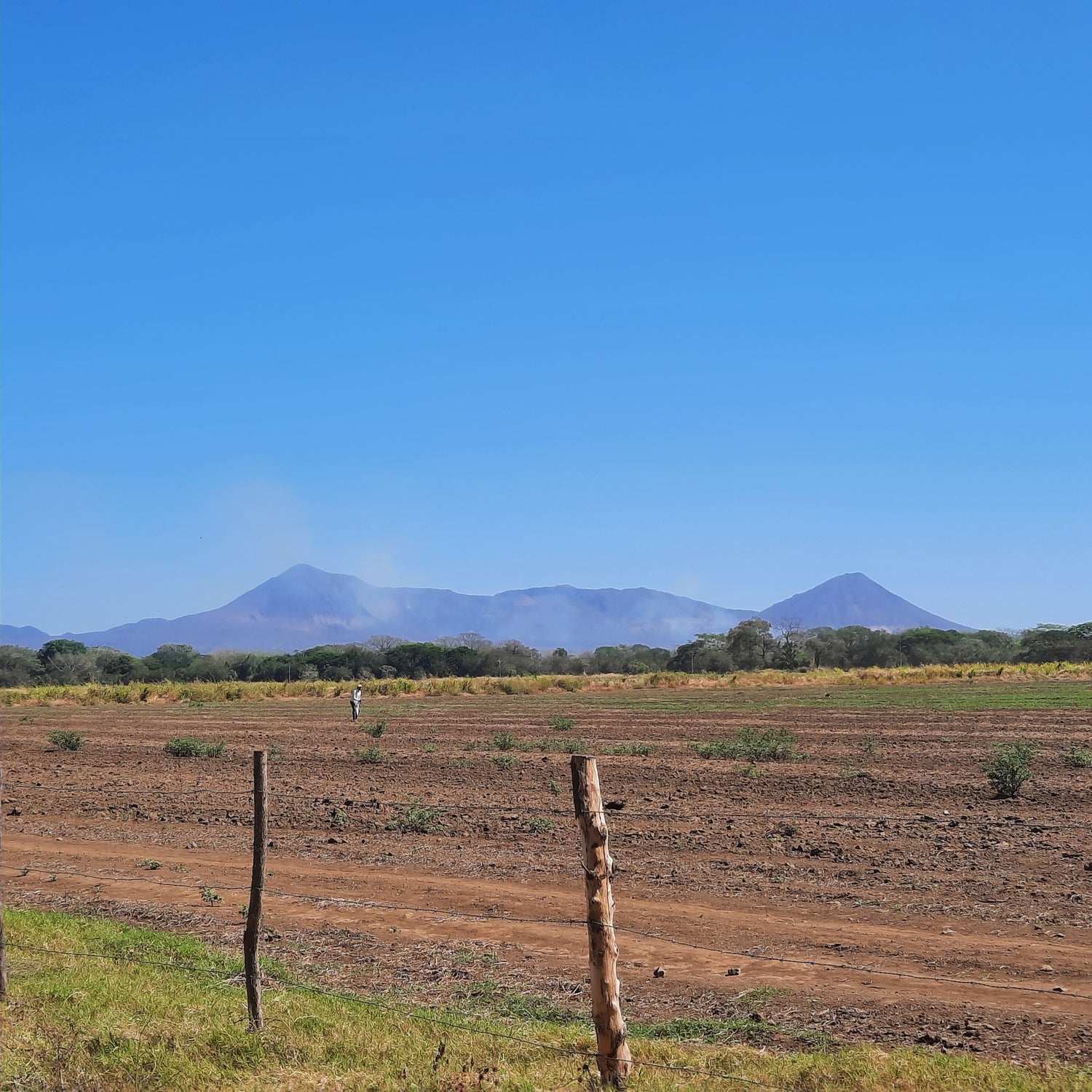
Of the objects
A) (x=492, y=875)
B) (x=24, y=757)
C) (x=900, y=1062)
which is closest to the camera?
(x=900, y=1062)

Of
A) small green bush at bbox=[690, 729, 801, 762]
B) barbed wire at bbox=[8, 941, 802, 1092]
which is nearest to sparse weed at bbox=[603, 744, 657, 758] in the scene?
small green bush at bbox=[690, 729, 801, 762]

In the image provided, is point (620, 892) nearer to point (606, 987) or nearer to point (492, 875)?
point (492, 875)

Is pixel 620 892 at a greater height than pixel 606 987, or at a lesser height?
lesser

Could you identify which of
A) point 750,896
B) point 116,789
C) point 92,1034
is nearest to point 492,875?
point 750,896

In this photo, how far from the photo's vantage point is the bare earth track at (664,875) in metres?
9.50

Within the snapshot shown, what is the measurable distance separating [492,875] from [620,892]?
Answer: 193 centimetres

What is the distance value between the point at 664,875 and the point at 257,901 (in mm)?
6909

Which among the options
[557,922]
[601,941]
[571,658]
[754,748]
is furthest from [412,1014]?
[571,658]

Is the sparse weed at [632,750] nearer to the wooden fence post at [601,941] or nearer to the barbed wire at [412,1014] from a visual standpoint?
the barbed wire at [412,1014]

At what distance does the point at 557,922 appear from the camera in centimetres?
920

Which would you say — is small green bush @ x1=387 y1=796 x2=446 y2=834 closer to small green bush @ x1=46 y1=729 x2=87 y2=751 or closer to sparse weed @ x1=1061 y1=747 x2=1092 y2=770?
sparse weed @ x1=1061 y1=747 x2=1092 y2=770

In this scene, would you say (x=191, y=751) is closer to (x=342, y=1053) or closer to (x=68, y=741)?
(x=68, y=741)

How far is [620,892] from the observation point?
13.2m

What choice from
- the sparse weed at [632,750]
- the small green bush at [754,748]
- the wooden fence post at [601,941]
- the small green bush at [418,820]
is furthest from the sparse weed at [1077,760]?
the wooden fence post at [601,941]
